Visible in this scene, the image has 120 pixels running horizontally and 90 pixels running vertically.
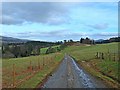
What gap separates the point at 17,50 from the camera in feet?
470

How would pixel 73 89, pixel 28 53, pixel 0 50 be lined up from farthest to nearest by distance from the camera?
pixel 28 53 → pixel 0 50 → pixel 73 89

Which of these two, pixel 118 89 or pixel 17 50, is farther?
pixel 17 50

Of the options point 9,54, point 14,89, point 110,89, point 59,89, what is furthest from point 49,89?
point 9,54

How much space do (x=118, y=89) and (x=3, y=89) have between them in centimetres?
688

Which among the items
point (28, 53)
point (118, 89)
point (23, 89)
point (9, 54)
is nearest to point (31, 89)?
point (23, 89)

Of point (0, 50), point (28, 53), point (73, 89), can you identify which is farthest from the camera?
point (28, 53)

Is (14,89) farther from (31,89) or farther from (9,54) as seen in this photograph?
(9,54)

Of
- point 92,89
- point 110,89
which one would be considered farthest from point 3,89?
point 110,89

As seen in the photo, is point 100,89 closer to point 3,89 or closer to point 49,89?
point 49,89

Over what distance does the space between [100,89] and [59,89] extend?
2.43 metres

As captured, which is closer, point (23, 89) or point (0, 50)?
point (23, 89)

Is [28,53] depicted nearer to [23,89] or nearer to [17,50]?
[17,50]

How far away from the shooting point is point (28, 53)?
152 meters

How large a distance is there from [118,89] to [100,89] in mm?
1060
